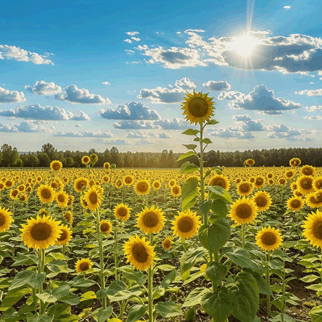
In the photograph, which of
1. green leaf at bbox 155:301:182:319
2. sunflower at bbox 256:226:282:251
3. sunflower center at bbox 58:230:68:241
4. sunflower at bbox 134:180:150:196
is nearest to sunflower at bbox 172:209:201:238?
green leaf at bbox 155:301:182:319

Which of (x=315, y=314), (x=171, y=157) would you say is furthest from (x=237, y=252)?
(x=171, y=157)

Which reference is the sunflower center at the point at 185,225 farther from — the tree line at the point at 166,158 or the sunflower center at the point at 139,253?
the tree line at the point at 166,158

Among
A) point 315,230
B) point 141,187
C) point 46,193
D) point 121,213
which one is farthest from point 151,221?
point 141,187

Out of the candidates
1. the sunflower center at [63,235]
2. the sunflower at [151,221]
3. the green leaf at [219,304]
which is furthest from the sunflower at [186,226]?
the sunflower center at [63,235]

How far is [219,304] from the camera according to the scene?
10.5 ft

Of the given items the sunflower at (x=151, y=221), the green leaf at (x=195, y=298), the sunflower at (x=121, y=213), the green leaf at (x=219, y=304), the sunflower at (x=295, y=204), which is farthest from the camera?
the sunflower at (x=295, y=204)

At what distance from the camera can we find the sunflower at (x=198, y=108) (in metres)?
3.88

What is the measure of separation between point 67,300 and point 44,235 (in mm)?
923

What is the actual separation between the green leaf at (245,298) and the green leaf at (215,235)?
1.69ft

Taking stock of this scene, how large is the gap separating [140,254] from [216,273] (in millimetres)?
1321

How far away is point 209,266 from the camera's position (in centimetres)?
343

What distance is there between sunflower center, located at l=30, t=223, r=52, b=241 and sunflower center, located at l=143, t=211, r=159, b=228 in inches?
53.7

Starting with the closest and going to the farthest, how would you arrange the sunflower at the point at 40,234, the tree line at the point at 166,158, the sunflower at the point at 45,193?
the sunflower at the point at 40,234 → the sunflower at the point at 45,193 → the tree line at the point at 166,158

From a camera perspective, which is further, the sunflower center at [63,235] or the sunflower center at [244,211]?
the sunflower center at [63,235]
